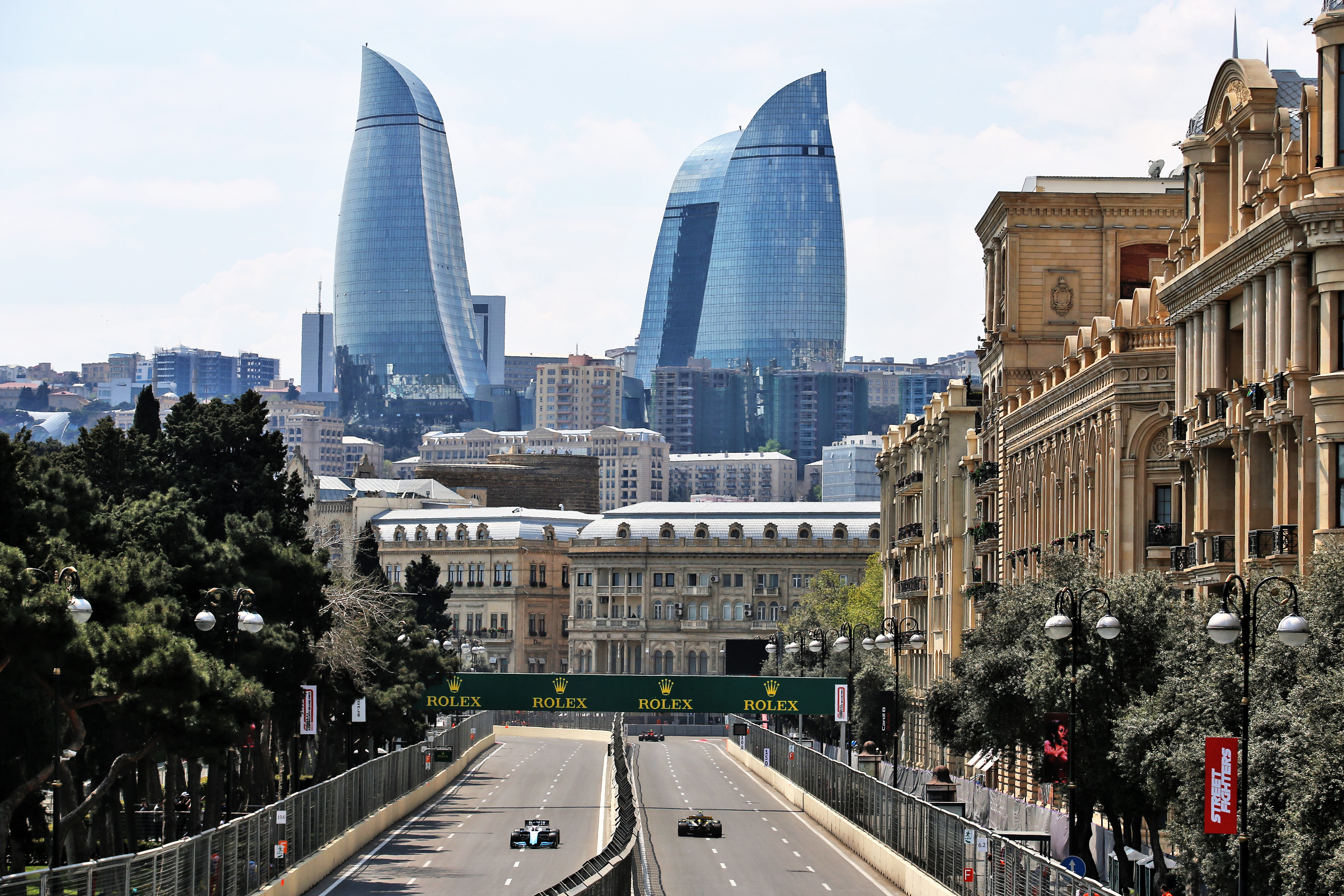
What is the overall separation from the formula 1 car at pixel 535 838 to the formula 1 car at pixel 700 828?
195 inches

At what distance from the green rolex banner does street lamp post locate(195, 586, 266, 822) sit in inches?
1767

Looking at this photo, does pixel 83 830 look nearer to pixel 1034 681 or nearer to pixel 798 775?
pixel 1034 681

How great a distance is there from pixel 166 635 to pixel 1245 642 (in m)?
23.3

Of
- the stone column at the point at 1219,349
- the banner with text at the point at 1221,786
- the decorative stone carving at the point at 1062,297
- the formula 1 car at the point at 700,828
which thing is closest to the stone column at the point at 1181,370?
the stone column at the point at 1219,349

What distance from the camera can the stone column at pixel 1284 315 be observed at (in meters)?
44.8

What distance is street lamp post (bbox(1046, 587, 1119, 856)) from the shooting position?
3662 cm

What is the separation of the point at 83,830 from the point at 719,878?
17.8m

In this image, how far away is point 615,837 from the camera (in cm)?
4747

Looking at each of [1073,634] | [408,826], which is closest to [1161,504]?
[1073,634]

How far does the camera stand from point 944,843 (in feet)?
162

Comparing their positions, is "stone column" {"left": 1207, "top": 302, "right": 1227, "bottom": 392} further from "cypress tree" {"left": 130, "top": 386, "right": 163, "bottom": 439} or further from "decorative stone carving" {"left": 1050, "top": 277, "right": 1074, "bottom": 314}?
"cypress tree" {"left": 130, "top": 386, "right": 163, "bottom": 439}

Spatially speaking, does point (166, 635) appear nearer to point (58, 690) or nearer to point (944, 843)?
point (58, 690)

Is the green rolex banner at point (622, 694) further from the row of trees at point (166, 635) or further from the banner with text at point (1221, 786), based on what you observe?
the banner with text at point (1221, 786)

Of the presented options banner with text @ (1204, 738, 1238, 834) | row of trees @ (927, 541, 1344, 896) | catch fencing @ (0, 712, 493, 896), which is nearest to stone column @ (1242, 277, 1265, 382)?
row of trees @ (927, 541, 1344, 896)
